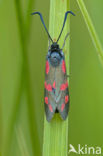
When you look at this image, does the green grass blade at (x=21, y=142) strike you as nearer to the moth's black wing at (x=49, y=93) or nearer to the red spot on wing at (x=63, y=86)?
the moth's black wing at (x=49, y=93)

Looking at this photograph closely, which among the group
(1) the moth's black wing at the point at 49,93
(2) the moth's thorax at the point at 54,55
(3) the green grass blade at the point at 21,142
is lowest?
(3) the green grass blade at the point at 21,142

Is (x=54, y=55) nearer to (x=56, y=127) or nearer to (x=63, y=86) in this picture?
(x=63, y=86)

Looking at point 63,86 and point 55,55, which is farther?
point 55,55

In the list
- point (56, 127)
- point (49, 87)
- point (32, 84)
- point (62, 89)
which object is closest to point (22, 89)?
point (32, 84)

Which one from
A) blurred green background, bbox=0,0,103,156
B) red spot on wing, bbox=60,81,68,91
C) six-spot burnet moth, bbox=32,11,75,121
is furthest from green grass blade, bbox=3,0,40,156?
red spot on wing, bbox=60,81,68,91

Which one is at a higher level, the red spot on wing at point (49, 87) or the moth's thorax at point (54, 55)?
the moth's thorax at point (54, 55)

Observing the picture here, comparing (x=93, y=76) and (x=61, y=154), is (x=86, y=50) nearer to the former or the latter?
(x=93, y=76)

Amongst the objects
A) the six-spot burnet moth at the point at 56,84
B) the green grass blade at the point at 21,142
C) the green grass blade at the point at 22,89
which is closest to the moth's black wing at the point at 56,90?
the six-spot burnet moth at the point at 56,84

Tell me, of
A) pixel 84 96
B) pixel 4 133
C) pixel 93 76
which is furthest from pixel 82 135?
pixel 4 133
